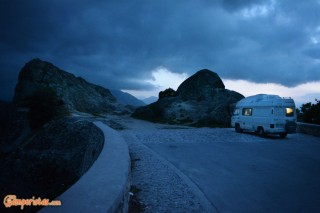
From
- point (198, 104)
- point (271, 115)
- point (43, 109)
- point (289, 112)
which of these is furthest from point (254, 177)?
point (198, 104)

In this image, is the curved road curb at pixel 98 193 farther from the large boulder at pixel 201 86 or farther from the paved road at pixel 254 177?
the large boulder at pixel 201 86

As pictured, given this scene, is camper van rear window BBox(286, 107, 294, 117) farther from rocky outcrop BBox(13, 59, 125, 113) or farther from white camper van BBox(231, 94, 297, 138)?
rocky outcrop BBox(13, 59, 125, 113)

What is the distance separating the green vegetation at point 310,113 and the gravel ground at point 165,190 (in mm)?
22915

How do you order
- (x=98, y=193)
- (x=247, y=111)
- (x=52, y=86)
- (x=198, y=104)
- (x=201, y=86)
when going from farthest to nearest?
1. (x=52, y=86)
2. (x=201, y=86)
3. (x=198, y=104)
4. (x=247, y=111)
5. (x=98, y=193)

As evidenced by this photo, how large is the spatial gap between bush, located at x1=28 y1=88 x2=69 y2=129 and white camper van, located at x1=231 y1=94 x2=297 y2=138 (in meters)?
26.6

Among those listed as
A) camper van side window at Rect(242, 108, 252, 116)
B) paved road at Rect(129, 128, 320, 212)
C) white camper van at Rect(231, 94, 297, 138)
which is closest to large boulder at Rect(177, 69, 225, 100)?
→ camper van side window at Rect(242, 108, 252, 116)

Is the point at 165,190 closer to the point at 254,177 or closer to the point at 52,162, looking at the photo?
the point at 254,177

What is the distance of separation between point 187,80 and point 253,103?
29.2 meters

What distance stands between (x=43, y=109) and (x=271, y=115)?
31.3 metres

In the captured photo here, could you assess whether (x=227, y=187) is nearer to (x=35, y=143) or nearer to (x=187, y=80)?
(x=35, y=143)

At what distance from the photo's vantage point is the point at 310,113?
2489 centimetres

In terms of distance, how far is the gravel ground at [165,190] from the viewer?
16.0ft

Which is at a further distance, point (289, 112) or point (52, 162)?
point (52, 162)

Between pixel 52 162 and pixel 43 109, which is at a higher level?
pixel 43 109
